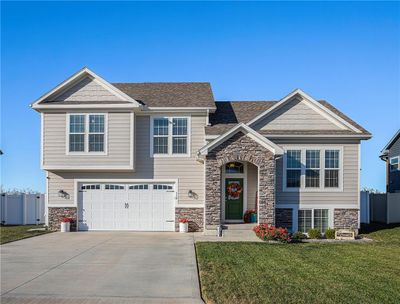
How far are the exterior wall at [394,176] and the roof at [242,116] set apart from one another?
8859 mm

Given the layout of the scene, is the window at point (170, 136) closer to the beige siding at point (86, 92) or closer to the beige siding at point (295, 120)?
the beige siding at point (86, 92)

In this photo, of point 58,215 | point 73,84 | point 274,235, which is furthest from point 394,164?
point 58,215

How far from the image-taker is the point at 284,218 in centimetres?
1925

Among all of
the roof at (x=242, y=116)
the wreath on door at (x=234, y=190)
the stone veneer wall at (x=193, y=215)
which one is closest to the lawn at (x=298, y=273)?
the stone veneer wall at (x=193, y=215)

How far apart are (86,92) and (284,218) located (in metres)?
11.1

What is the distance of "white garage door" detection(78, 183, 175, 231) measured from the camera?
1991 cm

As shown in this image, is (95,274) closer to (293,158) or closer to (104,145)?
(104,145)

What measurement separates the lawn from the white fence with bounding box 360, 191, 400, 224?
7095 millimetres

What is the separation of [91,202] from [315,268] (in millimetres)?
12326

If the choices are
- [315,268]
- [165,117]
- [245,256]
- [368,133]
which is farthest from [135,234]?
[368,133]

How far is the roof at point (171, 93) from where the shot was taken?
19953mm

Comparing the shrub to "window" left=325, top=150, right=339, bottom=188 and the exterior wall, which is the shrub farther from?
A: the exterior wall

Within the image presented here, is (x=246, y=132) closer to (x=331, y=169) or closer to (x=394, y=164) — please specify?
(x=331, y=169)

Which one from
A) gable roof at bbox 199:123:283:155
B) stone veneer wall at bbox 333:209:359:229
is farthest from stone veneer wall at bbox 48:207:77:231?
stone veneer wall at bbox 333:209:359:229
